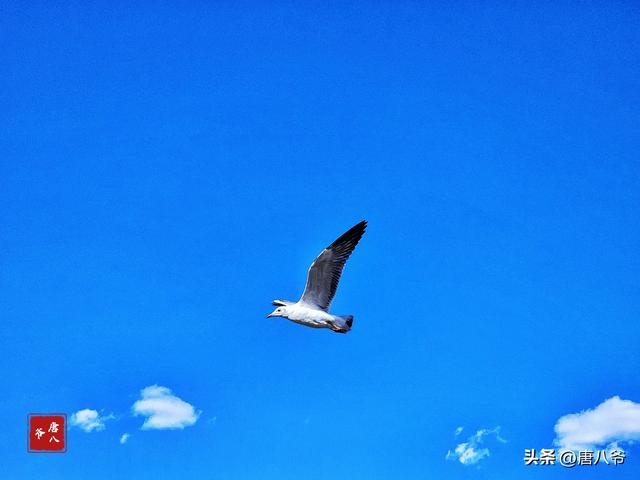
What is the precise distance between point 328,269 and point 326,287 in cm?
31

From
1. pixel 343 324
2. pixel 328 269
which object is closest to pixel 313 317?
pixel 343 324

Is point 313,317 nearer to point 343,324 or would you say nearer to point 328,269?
point 343,324

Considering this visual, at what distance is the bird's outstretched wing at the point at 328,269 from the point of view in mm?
36969

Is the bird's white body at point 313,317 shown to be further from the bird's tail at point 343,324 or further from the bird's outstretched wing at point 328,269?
the bird's outstretched wing at point 328,269

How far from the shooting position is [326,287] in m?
37.2

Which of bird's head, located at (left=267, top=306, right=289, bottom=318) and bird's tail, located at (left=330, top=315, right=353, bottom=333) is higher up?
bird's head, located at (left=267, top=306, right=289, bottom=318)

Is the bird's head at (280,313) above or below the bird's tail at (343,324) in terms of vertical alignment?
above

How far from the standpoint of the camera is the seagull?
3697 cm

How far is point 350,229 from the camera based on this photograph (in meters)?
37.0

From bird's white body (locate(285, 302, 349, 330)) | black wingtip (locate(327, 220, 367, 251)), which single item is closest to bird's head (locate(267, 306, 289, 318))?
bird's white body (locate(285, 302, 349, 330))

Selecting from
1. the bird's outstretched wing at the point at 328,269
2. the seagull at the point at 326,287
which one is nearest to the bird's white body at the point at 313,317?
the seagull at the point at 326,287

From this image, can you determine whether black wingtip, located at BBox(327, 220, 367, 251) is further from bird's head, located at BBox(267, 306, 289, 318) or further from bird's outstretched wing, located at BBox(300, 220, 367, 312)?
bird's head, located at BBox(267, 306, 289, 318)

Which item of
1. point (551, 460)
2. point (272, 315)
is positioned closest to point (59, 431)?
point (272, 315)

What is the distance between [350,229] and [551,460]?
15.7 ft
